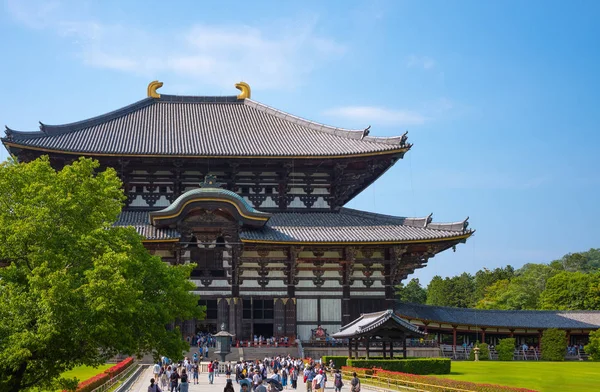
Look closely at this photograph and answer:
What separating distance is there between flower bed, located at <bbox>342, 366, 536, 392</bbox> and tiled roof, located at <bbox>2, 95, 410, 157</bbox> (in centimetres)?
2126

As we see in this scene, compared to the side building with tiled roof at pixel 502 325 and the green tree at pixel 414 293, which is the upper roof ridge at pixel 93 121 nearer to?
the side building with tiled roof at pixel 502 325

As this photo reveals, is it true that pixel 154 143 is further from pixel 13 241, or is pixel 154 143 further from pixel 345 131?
pixel 13 241

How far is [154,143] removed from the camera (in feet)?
201

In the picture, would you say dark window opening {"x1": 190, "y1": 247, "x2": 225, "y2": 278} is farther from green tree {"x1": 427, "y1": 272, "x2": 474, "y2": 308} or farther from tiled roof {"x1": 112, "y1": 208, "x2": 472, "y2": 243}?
green tree {"x1": 427, "y1": 272, "x2": 474, "y2": 308}

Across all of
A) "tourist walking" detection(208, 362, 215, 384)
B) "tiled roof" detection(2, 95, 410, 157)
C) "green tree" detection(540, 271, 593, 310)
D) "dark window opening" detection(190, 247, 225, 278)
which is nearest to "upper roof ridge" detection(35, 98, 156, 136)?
"tiled roof" detection(2, 95, 410, 157)

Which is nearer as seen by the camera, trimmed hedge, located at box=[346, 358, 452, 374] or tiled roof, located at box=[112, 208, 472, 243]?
trimmed hedge, located at box=[346, 358, 452, 374]

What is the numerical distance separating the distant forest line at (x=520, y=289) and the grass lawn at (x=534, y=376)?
20607mm

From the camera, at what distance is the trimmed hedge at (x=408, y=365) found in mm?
44406

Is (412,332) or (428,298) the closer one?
(412,332)

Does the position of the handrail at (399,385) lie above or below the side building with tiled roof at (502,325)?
below

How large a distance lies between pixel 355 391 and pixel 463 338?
4152 cm

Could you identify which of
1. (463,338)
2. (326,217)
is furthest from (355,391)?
(463,338)

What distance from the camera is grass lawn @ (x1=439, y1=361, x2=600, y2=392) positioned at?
120 feet

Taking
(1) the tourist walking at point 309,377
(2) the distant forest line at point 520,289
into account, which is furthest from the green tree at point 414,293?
(1) the tourist walking at point 309,377
